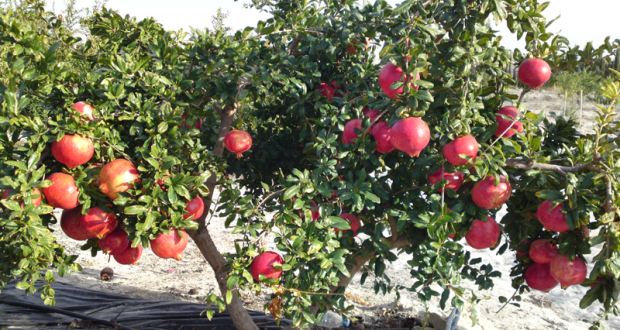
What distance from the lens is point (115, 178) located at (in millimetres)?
1426

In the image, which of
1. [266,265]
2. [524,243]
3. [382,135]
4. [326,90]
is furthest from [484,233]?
[326,90]

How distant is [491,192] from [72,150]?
4.89 ft

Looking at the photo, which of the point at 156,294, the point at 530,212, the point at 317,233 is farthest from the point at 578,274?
the point at 156,294

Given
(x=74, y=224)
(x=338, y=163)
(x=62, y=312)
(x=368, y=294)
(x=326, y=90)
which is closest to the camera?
(x=74, y=224)

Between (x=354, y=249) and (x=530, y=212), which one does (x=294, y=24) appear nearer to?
(x=354, y=249)

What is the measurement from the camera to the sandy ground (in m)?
3.75

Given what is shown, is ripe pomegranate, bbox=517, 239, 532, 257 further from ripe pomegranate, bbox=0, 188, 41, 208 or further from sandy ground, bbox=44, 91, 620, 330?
ripe pomegranate, bbox=0, 188, 41, 208

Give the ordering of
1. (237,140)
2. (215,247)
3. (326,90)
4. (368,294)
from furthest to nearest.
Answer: (368,294) → (215,247) → (326,90) → (237,140)

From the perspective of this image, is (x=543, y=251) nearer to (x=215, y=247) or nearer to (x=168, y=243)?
(x=168, y=243)

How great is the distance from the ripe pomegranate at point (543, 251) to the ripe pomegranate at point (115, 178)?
1.63m

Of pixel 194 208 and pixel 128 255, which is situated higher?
pixel 194 208

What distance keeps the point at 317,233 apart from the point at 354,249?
468mm

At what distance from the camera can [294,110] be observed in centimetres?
225

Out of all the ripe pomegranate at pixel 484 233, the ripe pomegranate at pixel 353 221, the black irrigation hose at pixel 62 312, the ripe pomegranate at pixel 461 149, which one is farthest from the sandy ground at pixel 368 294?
the ripe pomegranate at pixel 461 149
